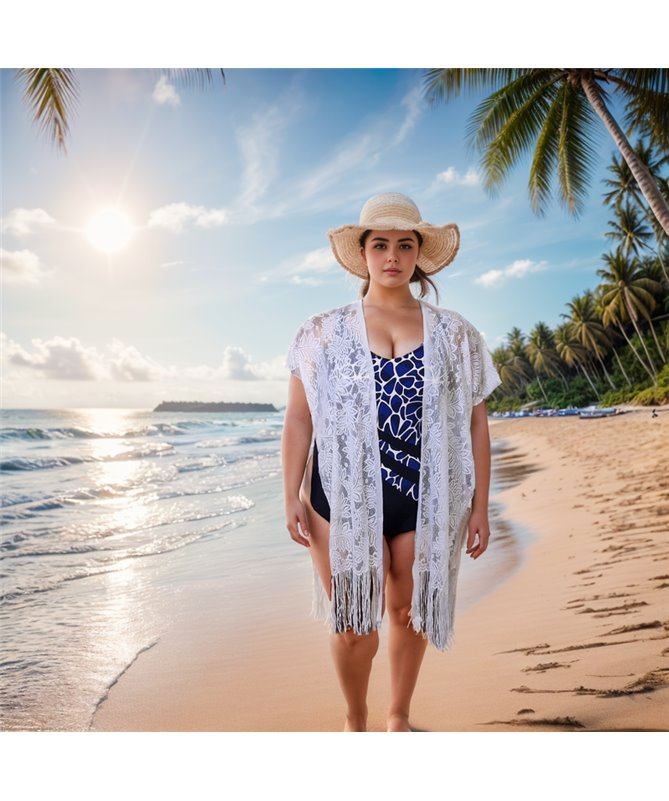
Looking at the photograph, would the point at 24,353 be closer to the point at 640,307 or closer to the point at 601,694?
the point at 601,694

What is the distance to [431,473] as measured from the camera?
1.80 metres

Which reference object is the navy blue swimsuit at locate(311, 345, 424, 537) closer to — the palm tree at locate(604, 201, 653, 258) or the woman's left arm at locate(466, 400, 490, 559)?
the woman's left arm at locate(466, 400, 490, 559)

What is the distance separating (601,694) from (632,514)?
4.56 feet

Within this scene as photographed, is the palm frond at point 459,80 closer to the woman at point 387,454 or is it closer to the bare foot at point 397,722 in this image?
the woman at point 387,454

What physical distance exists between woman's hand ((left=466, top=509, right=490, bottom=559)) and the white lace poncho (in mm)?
39

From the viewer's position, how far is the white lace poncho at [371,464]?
1.78 meters

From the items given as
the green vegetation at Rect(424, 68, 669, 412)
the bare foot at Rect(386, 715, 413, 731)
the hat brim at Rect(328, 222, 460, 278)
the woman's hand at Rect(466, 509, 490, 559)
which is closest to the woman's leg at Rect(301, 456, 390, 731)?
the bare foot at Rect(386, 715, 413, 731)

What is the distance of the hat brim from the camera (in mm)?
→ 1891

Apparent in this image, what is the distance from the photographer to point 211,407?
4102 mm

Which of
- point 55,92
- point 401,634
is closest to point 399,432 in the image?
point 401,634

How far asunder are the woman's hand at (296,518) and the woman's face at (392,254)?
678mm

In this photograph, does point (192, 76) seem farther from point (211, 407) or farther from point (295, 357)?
point (211, 407)

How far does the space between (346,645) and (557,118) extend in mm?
3192
